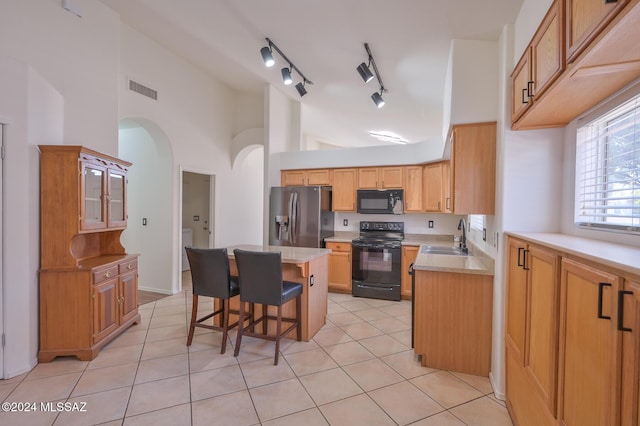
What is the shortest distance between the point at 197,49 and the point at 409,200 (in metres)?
3.88

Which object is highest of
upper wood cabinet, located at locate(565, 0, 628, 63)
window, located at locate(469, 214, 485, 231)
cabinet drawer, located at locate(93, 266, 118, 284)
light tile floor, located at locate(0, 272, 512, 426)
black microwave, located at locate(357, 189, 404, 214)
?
upper wood cabinet, located at locate(565, 0, 628, 63)

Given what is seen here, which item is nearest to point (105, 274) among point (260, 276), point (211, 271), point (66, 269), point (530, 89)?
point (66, 269)

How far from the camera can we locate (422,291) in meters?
2.51

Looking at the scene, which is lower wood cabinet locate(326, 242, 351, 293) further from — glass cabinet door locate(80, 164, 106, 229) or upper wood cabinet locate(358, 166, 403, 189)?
glass cabinet door locate(80, 164, 106, 229)

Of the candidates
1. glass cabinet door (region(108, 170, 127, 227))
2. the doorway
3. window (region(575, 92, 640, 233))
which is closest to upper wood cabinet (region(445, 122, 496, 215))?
window (region(575, 92, 640, 233))

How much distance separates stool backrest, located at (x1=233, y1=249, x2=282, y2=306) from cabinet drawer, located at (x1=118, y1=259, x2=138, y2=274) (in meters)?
1.39

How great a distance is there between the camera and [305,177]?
5.18m

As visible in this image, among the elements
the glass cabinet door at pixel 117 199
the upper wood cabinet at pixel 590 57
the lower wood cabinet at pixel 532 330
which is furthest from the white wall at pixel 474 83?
the glass cabinet door at pixel 117 199

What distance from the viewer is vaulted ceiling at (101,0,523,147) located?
8.08 feet

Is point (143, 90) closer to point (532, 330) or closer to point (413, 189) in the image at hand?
point (413, 189)

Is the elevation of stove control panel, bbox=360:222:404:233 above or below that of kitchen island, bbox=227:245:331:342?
above

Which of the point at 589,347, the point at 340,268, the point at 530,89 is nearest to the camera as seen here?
the point at 589,347

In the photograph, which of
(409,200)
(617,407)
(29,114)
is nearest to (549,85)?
(617,407)

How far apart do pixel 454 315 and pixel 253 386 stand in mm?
1693
